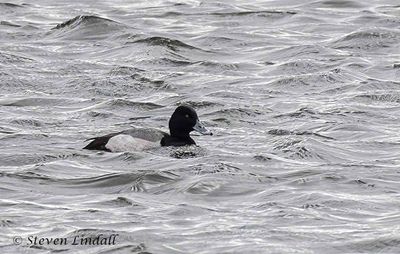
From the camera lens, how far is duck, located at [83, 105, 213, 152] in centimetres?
1549

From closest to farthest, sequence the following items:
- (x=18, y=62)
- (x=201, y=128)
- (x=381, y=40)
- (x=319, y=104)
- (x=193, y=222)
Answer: (x=193, y=222) < (x=201, y=128) < (x=319, y=104) < (x=18, y=62) < (x=381, y=40)

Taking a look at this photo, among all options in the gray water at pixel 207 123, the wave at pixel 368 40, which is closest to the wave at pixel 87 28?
the gray water at pixel 207 123

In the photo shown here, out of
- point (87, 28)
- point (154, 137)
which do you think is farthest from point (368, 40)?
point (154, 137)

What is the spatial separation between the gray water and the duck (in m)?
0.15

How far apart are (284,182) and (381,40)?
9.07 meters

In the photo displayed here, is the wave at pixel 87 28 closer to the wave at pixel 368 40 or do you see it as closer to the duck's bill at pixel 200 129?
the wave at pixel 368 40

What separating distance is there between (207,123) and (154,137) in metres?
1.42

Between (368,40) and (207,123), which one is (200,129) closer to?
(207,123)

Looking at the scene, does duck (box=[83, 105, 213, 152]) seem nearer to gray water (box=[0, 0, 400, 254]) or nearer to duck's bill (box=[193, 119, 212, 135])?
duck's bill (box=[193, 119, 212, 135])

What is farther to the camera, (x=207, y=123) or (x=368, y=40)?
(x=368, y=40)

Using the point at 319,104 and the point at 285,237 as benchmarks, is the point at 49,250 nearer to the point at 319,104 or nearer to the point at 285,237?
the point at 285,237

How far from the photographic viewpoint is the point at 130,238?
11523 millimetres

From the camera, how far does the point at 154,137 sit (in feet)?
53.0

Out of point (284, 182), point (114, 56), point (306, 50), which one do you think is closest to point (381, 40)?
point (306, 50)
